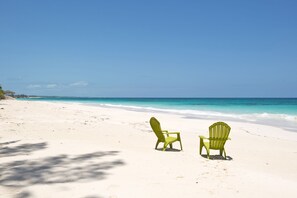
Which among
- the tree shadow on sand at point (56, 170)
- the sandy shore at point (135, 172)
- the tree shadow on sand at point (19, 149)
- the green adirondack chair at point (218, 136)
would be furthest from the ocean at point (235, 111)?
the tree shadow on sand at point (19, 149)

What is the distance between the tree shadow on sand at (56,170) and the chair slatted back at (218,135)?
270cm

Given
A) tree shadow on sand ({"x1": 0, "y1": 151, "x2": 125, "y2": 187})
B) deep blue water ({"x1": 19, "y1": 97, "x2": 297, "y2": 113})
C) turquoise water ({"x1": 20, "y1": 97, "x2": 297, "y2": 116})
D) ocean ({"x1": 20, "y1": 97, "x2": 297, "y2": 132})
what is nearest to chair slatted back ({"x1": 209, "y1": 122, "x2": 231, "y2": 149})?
tree shadow on sand ({"x1": 0, "y1": 151, "x2": 125, "y2": 187})

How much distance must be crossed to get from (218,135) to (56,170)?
4.21 m

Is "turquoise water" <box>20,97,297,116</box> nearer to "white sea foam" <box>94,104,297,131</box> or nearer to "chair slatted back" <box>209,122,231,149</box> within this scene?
"white sea foam" <box>94,104,297,131</box>

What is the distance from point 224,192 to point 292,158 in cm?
416

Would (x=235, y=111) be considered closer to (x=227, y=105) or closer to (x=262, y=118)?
(x=262, y=118)

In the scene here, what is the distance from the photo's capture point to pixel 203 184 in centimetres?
478

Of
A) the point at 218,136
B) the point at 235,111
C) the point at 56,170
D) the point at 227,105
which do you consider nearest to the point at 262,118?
the point at 235,111

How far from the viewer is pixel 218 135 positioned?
741cm

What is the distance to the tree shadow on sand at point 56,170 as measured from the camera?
4750 mm

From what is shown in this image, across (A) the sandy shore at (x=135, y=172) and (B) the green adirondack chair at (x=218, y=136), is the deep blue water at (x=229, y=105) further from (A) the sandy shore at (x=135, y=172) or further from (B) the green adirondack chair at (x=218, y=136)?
(A) the sandy shore at (x=135, y=172)

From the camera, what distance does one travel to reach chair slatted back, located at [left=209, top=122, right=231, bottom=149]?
290 inches

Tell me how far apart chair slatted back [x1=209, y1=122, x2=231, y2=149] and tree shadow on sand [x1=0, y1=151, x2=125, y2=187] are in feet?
8.85

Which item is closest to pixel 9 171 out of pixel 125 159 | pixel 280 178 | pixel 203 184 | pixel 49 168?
pixel 49 168
